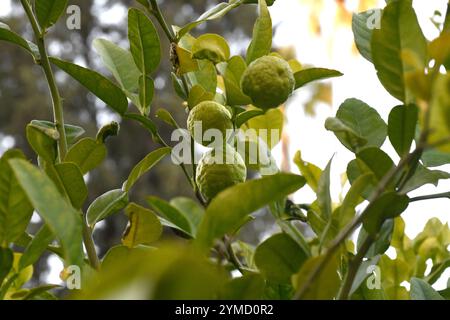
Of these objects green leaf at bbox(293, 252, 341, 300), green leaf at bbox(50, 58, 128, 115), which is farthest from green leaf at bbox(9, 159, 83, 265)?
green leaf at bbox(50, 58, 128, 115)

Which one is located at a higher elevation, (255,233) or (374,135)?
(374,135)

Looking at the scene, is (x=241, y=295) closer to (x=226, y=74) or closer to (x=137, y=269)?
(x=137, y=269)

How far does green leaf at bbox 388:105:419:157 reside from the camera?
1.46 feet

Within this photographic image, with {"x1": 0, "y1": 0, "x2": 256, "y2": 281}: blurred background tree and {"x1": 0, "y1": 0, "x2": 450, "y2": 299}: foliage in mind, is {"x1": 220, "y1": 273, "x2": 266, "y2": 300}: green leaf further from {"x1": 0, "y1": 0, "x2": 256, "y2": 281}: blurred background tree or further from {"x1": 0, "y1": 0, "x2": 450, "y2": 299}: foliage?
{"x1": 0, "y1": 0, "x2": 256, "y2": 281}: blurred background tree

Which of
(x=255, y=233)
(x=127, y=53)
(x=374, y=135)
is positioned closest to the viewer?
(x=374, y=135)

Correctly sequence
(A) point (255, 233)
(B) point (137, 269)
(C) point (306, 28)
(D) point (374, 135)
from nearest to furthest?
(B) point (137, 269)
(D) point (374, 135)
(C) point (306, 28)
(A) point (255, 233)

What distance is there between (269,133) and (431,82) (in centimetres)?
31

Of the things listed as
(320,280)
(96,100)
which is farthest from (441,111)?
(96,100)

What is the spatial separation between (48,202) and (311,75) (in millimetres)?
279

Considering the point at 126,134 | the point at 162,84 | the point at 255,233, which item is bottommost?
the point at 255,233

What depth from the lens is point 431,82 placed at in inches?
13.6

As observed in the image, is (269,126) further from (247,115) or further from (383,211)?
(383,211)

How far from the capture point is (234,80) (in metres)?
0.58
